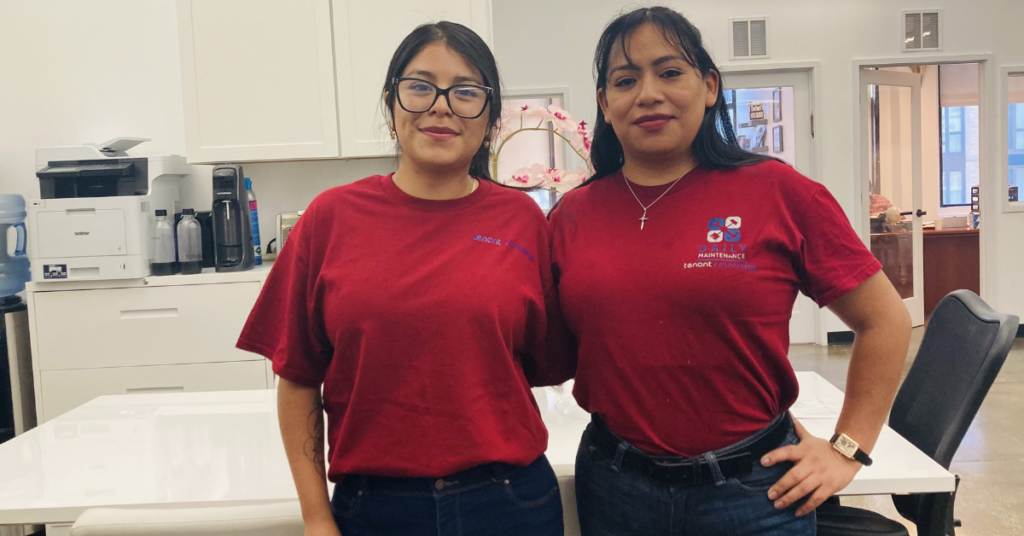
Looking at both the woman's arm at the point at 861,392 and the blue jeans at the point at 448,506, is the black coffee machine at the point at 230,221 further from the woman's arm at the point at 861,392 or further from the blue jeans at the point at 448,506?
the woman's arm at the point at 861,392

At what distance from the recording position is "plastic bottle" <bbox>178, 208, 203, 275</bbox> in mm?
3195

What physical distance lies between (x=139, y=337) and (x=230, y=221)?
24.6 inches

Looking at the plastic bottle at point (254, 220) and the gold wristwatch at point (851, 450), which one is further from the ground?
the plastic bottle at point (254, 220)

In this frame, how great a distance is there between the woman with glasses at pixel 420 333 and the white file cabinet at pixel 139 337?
2191 millimetres

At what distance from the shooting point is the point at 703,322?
1073 mm

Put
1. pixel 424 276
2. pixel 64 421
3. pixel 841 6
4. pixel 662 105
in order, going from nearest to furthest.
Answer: pixel 424 276, pixel 662 105, pixel 64 421, pixel 841 6

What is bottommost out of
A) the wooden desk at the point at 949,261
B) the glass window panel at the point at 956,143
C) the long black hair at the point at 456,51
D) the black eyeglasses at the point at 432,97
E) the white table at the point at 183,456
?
the wooden desk at the point at 949,261

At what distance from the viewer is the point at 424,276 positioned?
1.03 meters

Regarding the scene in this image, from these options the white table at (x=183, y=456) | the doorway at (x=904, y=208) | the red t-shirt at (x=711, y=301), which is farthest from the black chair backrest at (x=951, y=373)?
the doorway at (x=904, y=208)

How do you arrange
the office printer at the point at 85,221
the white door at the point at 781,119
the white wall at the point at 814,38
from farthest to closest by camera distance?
the white door at the point at 781,119 → the white wall at the point at 814,38 → the office printer at the point at 85,221

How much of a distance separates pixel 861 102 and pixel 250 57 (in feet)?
14.9

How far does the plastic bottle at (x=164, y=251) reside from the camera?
3178mm

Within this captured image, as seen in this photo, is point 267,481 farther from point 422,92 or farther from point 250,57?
point 250,57

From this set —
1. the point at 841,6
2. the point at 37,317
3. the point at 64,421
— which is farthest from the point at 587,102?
the point at 64,421
